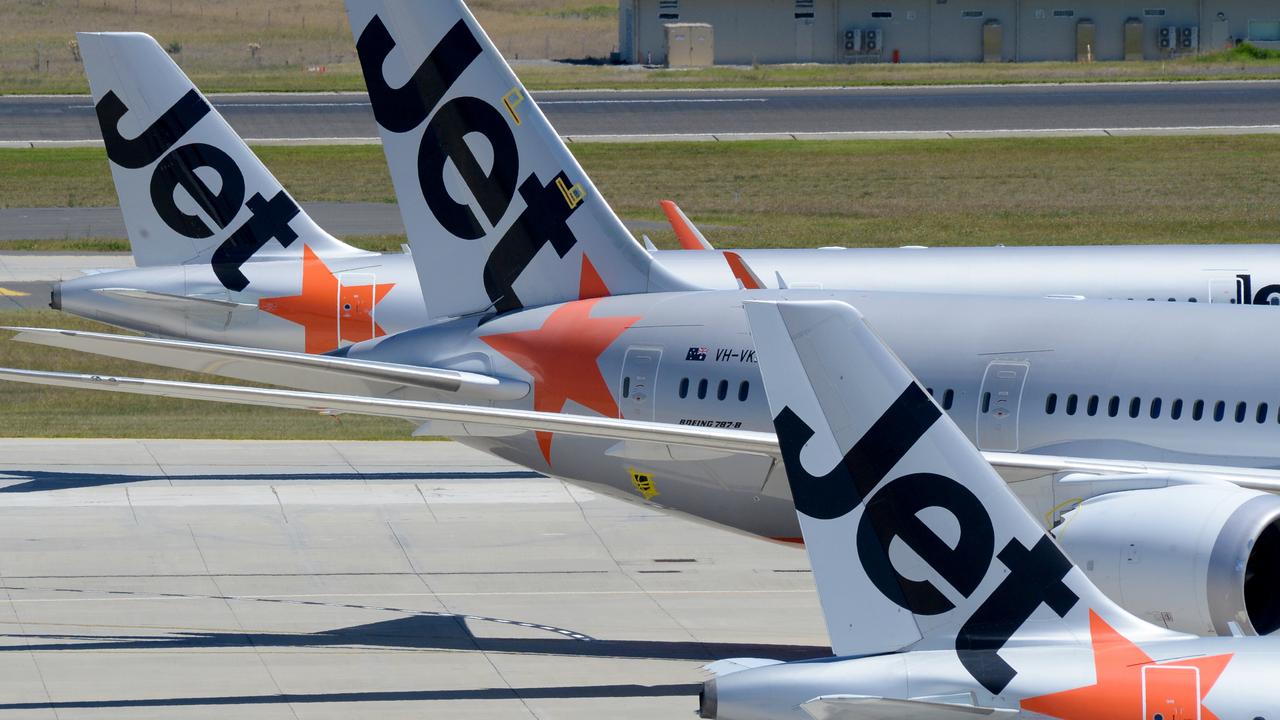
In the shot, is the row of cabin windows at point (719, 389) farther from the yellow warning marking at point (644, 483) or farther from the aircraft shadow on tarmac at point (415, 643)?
the aircraft shadow on tarmac at point (415, 643)

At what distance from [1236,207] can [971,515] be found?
173 feet

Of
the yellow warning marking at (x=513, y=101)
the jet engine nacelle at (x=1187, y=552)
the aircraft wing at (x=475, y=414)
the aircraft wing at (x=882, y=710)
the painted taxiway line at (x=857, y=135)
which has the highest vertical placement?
the yellow warning marking at (x=513, y=101)

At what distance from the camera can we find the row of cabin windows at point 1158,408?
57.2 feet

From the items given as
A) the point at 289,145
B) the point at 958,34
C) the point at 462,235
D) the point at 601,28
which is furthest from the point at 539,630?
the point at 601,28

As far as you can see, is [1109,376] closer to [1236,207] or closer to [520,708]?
[520,708]

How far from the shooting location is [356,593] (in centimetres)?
2178

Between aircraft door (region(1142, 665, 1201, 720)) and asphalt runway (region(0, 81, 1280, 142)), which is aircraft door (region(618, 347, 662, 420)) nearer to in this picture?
aircraft door (region(1142, 665, 1201, 720))

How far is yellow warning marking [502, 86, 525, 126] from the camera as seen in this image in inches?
842

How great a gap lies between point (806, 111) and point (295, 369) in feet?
213

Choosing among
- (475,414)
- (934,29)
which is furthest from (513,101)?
(934,29)

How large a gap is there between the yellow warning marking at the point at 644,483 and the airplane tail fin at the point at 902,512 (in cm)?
927

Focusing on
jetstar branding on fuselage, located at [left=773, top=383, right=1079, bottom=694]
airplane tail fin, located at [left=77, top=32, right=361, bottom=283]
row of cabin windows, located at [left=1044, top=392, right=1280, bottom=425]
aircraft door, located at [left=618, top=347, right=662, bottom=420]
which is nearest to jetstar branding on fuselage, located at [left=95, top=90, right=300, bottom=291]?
airplane tail fin, located at [left=77, top=32, right=361, bottom=283]

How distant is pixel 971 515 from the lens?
10.2m

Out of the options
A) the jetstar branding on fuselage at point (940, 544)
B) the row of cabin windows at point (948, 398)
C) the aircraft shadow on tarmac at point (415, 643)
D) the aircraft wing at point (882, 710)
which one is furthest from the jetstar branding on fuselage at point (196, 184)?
the aircraft wing at point (882, 710)
